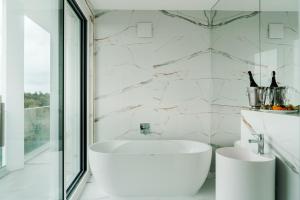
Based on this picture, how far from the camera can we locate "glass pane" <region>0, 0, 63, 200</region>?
4.18 ft

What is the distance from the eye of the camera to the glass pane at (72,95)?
8.45ft

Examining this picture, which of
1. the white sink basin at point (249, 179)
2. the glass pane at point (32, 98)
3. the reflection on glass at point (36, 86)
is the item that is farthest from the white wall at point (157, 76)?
the white sink basin at point (249, 179)

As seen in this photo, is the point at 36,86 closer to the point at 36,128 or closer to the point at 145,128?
the point at 36,128

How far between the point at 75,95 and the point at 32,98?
127 centimetres

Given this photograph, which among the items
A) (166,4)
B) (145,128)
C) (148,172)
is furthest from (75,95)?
(166,4)

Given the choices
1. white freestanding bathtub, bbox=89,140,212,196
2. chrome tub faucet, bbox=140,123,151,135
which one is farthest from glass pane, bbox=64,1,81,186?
chrome tub faucet, bbox=140,123,151,135

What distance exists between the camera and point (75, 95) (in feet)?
9.46

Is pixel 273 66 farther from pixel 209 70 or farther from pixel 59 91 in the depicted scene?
pixel 59 91

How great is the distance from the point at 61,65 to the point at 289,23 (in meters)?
2.01

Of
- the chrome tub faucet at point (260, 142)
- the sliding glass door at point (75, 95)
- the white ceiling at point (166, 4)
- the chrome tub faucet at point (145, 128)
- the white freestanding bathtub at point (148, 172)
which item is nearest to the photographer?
the chrome tub faucet at point (260, 142)

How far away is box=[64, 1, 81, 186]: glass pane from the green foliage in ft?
2.02

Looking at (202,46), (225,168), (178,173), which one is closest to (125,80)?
(202,46)

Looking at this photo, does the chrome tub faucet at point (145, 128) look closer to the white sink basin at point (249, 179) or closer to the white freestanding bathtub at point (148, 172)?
the white freestanding bathtub at point (148, 172)

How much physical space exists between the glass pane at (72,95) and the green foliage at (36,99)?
0.62m
